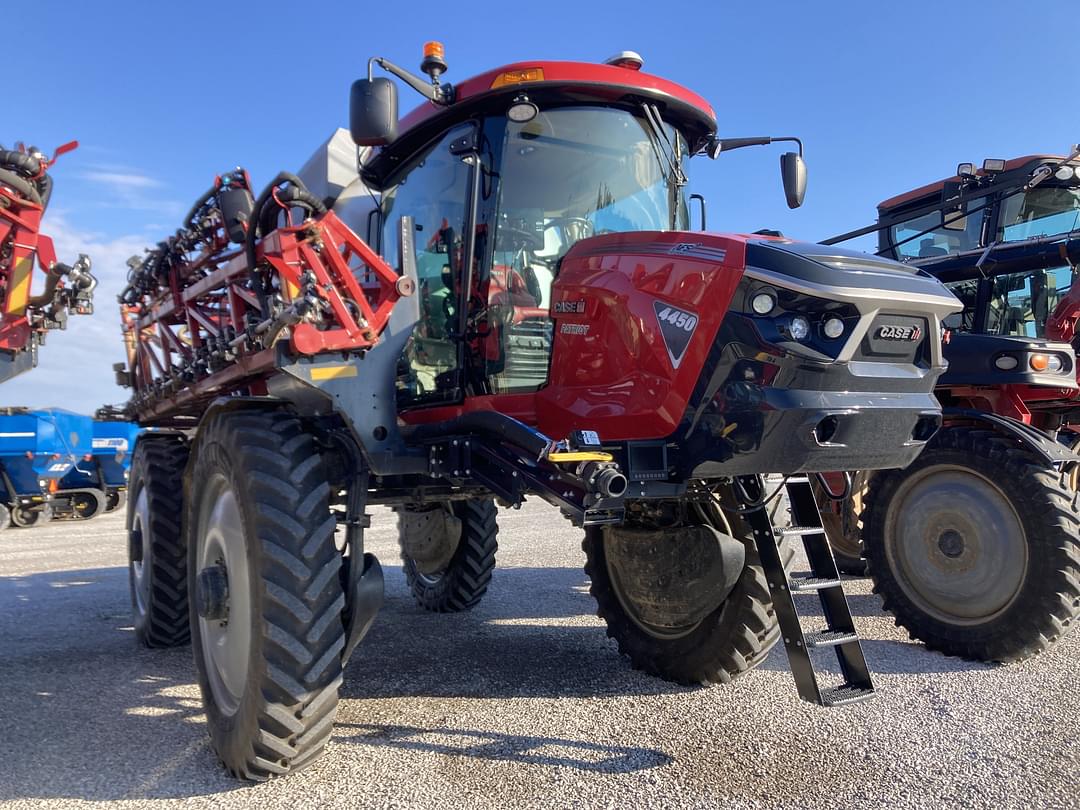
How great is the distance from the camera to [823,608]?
3.27 m

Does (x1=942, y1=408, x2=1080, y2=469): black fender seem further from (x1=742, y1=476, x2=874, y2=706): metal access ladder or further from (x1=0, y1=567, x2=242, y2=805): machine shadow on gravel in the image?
(x1=0, y1=567, x2=242, y2=805): machine shadow on gravel

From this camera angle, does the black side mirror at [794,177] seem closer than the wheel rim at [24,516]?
Yes

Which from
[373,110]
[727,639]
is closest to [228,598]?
[373,110]

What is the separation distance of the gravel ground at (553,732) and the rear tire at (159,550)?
167 mm

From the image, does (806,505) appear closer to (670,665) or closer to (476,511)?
(670,665)

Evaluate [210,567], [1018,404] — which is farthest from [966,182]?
[210,567]

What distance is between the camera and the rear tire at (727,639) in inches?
153

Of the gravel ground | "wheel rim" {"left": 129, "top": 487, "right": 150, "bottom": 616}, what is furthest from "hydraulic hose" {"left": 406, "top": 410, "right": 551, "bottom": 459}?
"wheel rim" {"left": 129, "top": 487, "right": 150, "bottom": 616}

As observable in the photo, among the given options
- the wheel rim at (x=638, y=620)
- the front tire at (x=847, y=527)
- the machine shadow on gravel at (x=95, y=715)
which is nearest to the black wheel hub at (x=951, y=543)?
the front tire at (x=847, y=527)

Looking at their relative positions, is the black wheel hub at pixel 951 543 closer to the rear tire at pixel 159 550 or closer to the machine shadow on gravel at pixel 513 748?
the machine shadow on gravel at pixel 513 748

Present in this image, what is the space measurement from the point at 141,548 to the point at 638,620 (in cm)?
354

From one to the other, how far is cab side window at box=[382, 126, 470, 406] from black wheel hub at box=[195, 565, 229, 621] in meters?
1.14

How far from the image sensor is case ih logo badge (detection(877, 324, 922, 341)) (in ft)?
9.48

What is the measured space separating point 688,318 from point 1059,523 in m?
2.80
